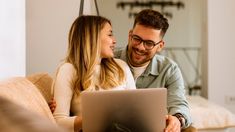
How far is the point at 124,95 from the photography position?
1.39 metres

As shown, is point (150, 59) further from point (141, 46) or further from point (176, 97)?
point (176, 97)

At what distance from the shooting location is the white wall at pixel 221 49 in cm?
372

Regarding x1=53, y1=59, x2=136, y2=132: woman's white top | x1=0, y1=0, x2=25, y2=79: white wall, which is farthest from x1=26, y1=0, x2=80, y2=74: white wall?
x1=53, y1=59, x2=136, y2=132: woman's white top

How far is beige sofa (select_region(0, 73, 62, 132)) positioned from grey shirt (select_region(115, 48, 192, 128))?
1.77 ft

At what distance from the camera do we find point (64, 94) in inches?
66.7

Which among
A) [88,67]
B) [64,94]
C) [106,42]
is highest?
[106,42]

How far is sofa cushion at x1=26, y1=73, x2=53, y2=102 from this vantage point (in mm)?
1770

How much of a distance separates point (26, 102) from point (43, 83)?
0.51m

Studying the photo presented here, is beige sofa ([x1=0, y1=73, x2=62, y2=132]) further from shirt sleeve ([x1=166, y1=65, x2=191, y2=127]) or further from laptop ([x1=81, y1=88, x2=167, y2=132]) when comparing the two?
shirt sleeve ([x1=166, y1=65, x2=191, y2=127])

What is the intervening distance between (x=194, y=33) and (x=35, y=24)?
2812mm

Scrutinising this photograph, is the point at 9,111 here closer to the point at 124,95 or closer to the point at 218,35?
the point at 124,95

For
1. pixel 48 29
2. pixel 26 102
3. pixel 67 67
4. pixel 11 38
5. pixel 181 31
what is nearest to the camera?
pixel 26 102

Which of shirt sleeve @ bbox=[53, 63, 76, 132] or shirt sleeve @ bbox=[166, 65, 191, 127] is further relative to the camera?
shirt sleeve @ bbox=[166, 65, 191, 127]

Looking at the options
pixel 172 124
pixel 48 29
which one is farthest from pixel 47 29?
pixel 172 124
